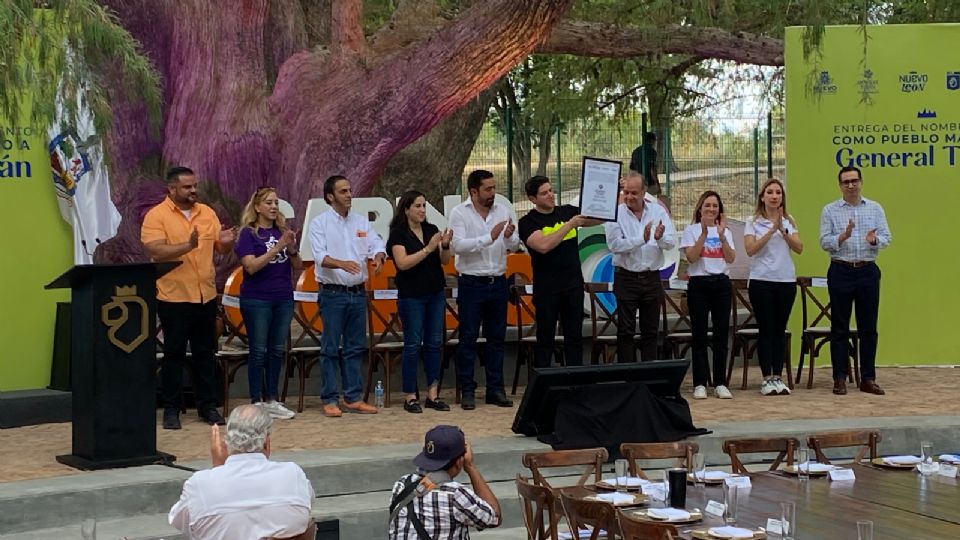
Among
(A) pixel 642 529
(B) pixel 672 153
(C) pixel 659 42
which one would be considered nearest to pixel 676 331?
(C) pixel 659 42

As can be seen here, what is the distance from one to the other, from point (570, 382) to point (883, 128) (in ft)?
16.9

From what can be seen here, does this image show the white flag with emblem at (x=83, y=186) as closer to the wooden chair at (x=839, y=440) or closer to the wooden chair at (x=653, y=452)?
the wooden chair at (x=653, y=452)

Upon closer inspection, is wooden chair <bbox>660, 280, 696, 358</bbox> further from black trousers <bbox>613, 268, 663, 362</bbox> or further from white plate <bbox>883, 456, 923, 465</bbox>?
white plate <bbox>883, 456, 923, 465</bbox>

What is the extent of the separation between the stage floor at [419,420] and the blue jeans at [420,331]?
13.9 inches

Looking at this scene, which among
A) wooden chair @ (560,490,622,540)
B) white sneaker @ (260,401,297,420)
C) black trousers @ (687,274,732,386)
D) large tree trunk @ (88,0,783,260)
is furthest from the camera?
large tree trunk @ (88,0,783,260)

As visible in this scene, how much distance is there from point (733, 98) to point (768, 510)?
65.7ft

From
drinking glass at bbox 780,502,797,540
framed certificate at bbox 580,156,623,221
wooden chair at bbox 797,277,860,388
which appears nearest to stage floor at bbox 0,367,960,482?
wooden chair at bbox 797,277,860,388

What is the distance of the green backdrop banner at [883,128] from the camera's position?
14.1m

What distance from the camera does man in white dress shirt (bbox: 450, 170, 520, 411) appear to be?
11648 mm

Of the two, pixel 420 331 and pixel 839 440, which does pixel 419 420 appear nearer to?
pixel 420 331

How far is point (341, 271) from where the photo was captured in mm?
11383

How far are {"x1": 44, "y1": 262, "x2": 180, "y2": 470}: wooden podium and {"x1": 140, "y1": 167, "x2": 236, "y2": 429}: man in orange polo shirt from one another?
2.70 ft

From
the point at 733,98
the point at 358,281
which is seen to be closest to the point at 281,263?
the point at 358,281

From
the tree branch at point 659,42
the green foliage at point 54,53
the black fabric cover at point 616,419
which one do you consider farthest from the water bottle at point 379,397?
the tree branch at point 659,42
